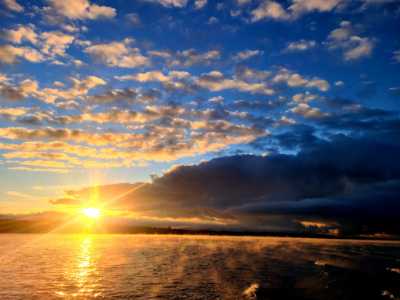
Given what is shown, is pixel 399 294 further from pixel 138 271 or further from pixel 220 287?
pixel 138 271

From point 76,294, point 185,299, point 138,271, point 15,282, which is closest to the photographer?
point 185,299

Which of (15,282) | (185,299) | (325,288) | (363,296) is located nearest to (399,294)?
(363,296)

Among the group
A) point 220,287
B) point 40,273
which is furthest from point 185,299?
point 40,273

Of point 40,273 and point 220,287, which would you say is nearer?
point 220,287

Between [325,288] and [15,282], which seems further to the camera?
[15,282]

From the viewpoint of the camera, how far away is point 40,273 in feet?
257

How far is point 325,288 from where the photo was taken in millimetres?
60938

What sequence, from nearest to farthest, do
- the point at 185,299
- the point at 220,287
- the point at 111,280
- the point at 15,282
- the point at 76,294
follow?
the point at 185,299 < the point at 76,294 < the point at 220,287 < the point at 15,282 < the point at 111,280

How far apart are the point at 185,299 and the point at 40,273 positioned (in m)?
43.4

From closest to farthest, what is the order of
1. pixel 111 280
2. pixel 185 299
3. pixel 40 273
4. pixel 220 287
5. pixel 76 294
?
1. pixel 185 299
2. pixel 76 294
3. pixel 220 287
4. pixel 111 280
5. pixel 40 273

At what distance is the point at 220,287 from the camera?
200ft

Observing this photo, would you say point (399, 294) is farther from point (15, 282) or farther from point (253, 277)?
point (15, 282)

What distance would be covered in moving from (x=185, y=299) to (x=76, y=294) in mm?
17018

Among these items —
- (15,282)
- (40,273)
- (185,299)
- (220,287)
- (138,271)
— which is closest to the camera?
(185,299)
